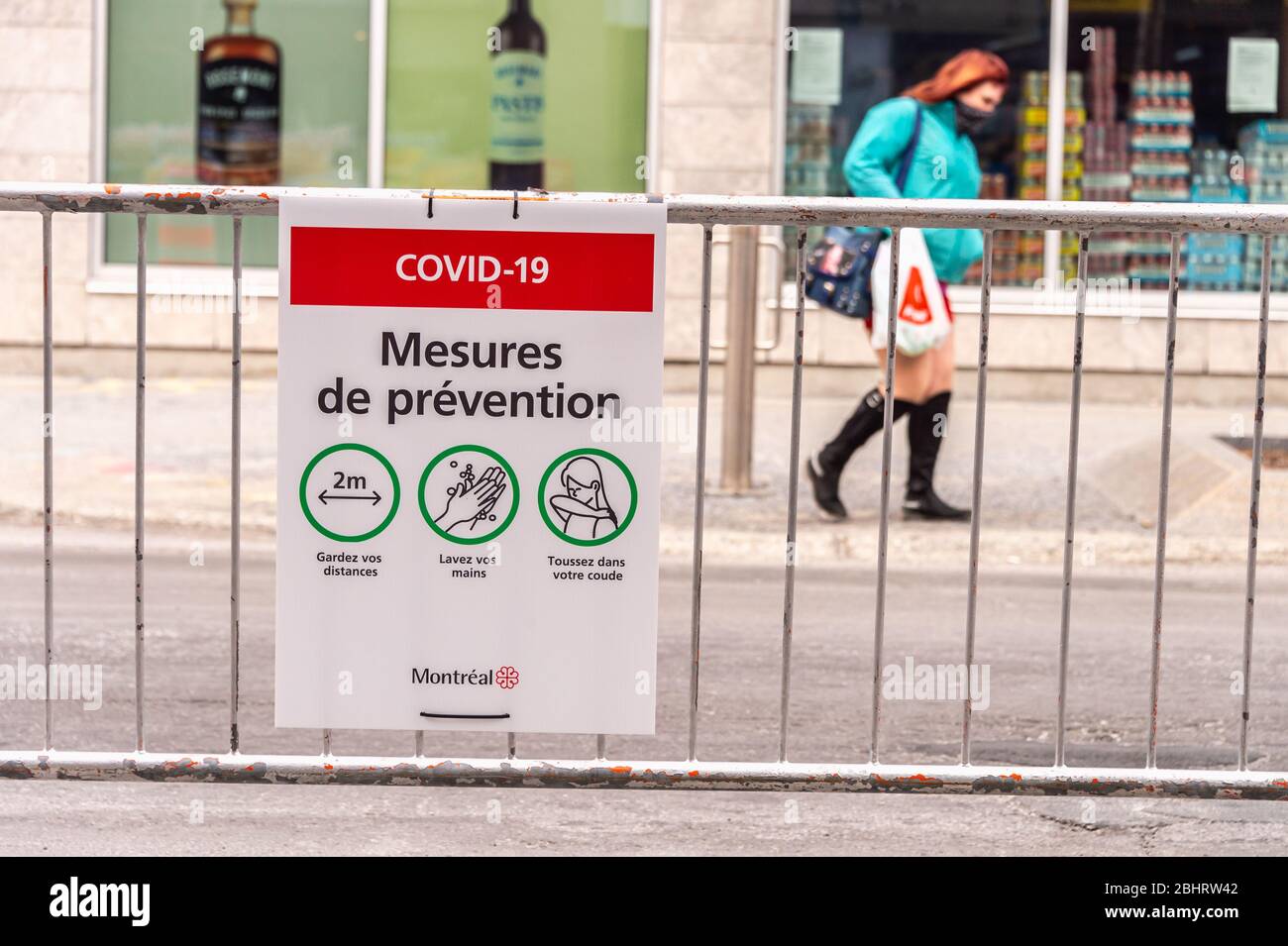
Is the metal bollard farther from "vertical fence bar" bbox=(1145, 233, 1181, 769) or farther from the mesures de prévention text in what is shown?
the mesures de prévention text

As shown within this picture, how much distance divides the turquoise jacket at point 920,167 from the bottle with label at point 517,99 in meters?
5.16

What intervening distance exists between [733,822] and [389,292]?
60.4 inches

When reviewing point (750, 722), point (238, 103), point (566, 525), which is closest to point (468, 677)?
point (566, 525)

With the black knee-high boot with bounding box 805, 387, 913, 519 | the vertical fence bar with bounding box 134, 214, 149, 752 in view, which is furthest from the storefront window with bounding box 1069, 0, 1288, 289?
the vertical fence bar with bounding box 134, 214, 149, 752

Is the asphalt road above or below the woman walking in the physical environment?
below

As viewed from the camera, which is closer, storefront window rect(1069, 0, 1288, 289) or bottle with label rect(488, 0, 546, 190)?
bottle with label rect(488, 0, 546, 190)

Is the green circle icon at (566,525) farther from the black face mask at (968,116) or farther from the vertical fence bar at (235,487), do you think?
the black face mask at (968,116)

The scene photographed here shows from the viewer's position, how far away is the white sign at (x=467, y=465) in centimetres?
450

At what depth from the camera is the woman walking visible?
9164 mm

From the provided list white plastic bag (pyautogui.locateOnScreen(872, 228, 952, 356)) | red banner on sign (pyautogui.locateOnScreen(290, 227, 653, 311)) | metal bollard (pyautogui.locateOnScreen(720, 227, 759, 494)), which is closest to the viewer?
red banner on sign (pyautogui.locateOnScreen(290, 227, 653, 311))

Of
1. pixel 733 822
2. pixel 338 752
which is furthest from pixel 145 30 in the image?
pixel 733 822

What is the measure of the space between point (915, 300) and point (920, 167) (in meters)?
0.60

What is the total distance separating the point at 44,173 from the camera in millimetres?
14023

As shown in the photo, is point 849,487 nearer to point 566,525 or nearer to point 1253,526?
point 1253,526
